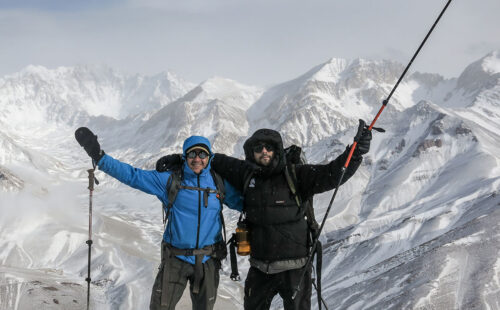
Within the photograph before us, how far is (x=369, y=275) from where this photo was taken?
66250mm

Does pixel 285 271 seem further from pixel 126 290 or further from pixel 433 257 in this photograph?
pixel 126 290

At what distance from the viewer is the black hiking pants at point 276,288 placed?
8.69 meters

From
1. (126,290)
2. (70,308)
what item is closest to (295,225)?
(70,308)

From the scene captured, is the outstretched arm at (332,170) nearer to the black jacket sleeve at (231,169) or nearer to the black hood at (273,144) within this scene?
the black hood at (273,144)

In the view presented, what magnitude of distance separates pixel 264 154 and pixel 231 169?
0.92 metres

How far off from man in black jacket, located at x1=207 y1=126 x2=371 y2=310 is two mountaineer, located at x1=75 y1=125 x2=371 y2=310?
19 mm

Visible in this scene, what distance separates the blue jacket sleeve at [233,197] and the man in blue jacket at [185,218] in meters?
0.26

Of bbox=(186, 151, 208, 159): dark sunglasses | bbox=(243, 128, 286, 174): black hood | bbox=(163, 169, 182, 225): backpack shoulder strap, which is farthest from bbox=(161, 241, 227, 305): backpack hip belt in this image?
bbox=(243, 128, 286, 174): black hood

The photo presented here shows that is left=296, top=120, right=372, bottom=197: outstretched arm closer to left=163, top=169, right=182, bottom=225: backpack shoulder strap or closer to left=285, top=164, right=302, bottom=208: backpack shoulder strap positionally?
left=285, top=164, right=302, bottom=208: backpack shoulder strap

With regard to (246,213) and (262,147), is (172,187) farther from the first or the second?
(262,147)

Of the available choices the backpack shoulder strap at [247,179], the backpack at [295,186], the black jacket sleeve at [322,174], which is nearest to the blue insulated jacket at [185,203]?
the backpack shoulder strap at [247,179]

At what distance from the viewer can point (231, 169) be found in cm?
908

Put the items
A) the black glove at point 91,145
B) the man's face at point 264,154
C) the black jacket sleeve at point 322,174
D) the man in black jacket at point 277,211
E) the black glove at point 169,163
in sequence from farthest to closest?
the black glove at point 169,163, the black glove at point 91,145, the man's face at point 264,154, the man in black jacket at point 277,211, the black jacket sleeve at point 322,174

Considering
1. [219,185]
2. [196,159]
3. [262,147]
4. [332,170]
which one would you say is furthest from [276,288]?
[196,159]
